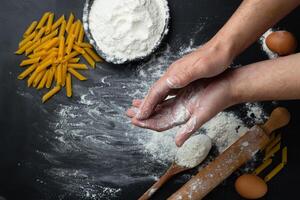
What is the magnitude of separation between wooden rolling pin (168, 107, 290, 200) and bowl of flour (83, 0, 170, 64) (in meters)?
0.40

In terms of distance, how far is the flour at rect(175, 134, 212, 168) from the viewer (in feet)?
4.34

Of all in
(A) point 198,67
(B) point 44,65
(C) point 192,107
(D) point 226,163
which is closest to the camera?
(A) point 198,67

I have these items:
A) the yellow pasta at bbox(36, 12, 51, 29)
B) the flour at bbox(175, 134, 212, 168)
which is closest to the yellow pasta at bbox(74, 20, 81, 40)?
the yellow pasta at bbox(36, 12, 51, 29)

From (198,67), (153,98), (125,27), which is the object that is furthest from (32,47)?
(198,67)

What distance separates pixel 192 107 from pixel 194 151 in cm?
26

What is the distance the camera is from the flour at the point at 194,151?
4.34 feet

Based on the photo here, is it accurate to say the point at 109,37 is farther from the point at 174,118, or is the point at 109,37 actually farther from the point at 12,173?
the point at 12,173

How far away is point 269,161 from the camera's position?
52.8 inches

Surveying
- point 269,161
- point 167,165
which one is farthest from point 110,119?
point 269,161

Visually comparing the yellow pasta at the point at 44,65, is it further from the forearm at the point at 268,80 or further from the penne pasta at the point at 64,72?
the forearm at the point at 268,80

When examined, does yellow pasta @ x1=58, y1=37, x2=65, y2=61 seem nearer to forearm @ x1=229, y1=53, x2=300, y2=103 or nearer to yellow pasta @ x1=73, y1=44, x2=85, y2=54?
yellow pasta @ x1=73, y1=44, x2=85, y2=54

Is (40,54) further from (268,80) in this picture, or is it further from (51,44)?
(268,80)

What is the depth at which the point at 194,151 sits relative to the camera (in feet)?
4.34

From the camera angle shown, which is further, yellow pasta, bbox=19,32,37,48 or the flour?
yellow pasta, bbox=19,32,37,48
